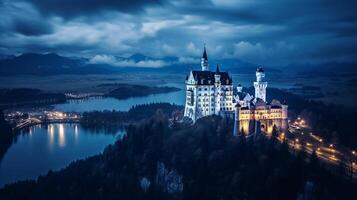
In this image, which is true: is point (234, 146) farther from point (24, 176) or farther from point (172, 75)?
point (172, 75)

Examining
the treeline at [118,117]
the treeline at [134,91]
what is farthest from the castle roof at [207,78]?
the treeline at [134,91]

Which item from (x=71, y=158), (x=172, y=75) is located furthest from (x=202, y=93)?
(x=172, y=75)

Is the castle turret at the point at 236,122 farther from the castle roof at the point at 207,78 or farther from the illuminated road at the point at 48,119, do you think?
the illuminated road at the point at 48,119

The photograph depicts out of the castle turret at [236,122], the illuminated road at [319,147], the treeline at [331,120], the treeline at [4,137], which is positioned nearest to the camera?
the illuminated road at [319,147]

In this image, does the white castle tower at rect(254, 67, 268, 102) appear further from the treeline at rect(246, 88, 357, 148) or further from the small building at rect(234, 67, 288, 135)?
the treeline at rect(246, 88, 357, 148)

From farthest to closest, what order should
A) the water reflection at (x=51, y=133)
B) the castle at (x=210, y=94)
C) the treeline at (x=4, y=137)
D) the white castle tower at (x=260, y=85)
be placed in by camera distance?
the water reflection at (x=51, y=133) < the treeline at (x=4, y=137) < the castle at (x=210, y=94) < the white castle tower at (x=260, y=85)

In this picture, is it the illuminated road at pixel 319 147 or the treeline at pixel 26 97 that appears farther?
the treeline at pixel 26 97

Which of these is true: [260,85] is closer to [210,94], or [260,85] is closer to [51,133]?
[210,94]
